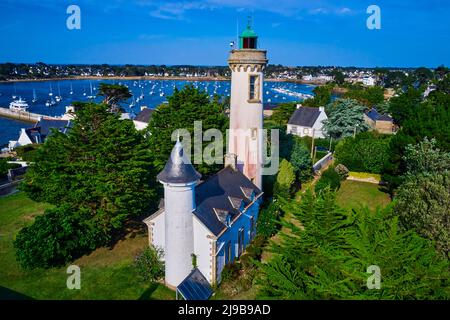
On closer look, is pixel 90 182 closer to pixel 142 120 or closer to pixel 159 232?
pixel 159 232

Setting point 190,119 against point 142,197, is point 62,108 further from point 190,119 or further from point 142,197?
point 142,197

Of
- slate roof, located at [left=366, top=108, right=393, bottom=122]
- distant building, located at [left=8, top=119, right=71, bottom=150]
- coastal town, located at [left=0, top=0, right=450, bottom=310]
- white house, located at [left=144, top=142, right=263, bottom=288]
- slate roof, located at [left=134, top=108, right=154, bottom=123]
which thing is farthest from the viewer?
slate roof, located at [left=366, top=108, right=393, bottom=122]

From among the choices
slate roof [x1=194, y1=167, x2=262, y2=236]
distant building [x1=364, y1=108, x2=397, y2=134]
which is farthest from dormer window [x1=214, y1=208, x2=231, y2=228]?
distant building [x1=364, y1=108, x2=397, y2=134]

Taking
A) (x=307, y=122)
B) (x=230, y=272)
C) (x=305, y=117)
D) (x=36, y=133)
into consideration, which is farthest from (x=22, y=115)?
(x=230, y=272)

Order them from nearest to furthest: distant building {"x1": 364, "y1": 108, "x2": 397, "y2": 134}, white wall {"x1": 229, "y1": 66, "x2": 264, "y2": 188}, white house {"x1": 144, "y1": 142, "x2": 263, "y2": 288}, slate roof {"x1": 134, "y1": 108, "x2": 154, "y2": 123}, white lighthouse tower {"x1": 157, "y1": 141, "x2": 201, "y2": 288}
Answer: white lighthouse tower {"x1": 157, "y1": 141, "x2": 201, "y2": 288}
white house {"x1": 144, "y1": 142, "x2": 263, "y2": 288}
white wall {"x1": 229, "y1": 66, "x2": 264, "y2": 188}
slate roof {"x1": 134, "y1": 108, "x2": 154, "y2": 123}
distant building {"x1": 364, "y1": 108, "x2": 397, "y2": 134}

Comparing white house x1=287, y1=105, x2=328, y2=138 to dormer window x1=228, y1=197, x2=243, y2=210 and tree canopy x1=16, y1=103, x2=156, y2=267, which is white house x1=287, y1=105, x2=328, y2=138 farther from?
tree canopy x1=16, y1=103, x2=156, y2=267
